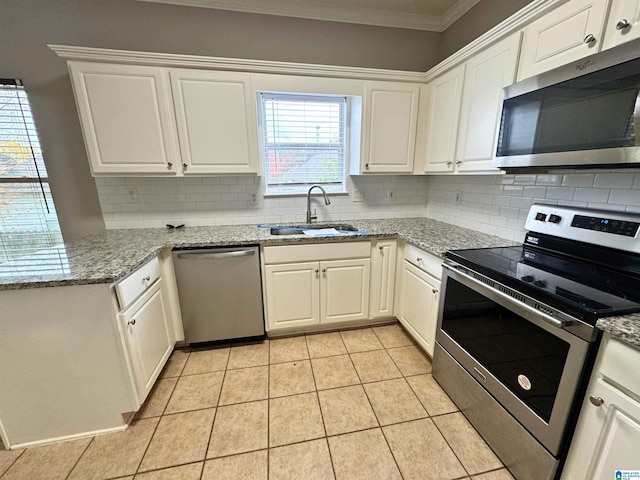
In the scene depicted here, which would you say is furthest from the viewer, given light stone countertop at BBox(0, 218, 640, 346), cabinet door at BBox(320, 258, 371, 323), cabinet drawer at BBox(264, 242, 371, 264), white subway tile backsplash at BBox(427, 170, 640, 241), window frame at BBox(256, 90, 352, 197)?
window frame at BBox(256, 90, 352, 197)

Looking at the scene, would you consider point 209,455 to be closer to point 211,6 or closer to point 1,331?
point 1,331

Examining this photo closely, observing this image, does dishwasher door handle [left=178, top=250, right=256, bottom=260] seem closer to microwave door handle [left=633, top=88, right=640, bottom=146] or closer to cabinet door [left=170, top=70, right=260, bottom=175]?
cabinet door [left=170, top=70, right=260, bottom=175]

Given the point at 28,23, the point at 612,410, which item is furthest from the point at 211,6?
the point at 612,410

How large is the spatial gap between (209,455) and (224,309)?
3.04ft

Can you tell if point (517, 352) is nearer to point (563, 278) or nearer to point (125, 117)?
point (563, 278)

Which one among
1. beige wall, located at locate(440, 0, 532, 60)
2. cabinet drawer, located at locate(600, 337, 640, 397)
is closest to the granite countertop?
cabinet drawer, located at locate(600, 337, 640, 397)

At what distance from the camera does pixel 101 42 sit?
6.59 ft

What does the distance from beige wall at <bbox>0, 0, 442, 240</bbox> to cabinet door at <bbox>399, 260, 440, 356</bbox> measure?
196 centimetres

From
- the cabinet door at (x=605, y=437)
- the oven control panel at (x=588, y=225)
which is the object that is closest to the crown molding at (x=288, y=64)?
the oven control panel at (x=588, y=225)

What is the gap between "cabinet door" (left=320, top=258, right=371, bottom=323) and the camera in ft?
7.17

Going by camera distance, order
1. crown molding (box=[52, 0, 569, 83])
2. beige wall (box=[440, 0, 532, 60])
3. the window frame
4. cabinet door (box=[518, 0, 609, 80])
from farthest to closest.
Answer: the window frame → beige wall (box=[440, 0, 532, 60]) → crown molding (box=[52, 0, 569, 83]) → cabinet door (box=[518, 0, 609, 80])

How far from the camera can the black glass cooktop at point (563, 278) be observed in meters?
0.93

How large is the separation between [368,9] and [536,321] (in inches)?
103

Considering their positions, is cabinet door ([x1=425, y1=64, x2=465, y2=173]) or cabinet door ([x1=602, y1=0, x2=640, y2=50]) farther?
cabinet door ([x1=425, y1=64, x2=465, y2=173])
